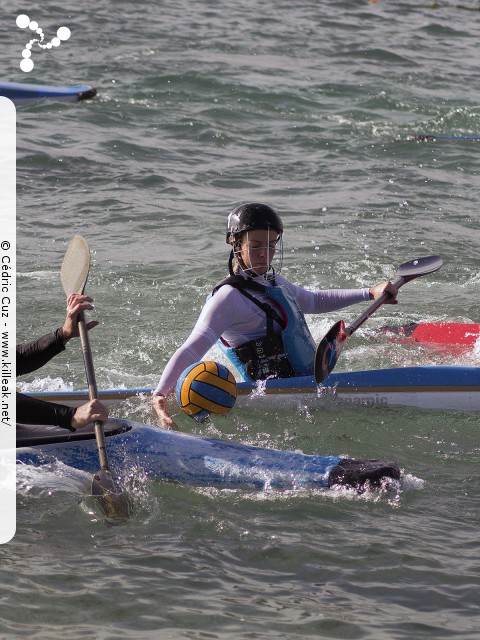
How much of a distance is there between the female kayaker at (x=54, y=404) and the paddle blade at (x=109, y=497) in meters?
0.26

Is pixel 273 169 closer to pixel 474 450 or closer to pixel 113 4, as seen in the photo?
pixel 474 450

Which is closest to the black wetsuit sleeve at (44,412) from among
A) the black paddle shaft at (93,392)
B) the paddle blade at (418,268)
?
the black paddle shaft at (93,392)

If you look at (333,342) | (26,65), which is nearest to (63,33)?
(26,65)

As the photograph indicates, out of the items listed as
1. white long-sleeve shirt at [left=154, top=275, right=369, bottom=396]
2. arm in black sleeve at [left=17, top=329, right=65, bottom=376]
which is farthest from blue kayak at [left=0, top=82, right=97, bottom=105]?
arm in black sleeve at [left=17, top=329, right=65, bottom=376]

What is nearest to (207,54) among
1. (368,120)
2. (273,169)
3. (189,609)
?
(368,120)

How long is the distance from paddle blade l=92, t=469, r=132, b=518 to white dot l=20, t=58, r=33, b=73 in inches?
461

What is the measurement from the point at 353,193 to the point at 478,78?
6641mm

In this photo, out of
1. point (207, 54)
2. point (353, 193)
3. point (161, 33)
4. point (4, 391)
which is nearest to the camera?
point (4, 391)

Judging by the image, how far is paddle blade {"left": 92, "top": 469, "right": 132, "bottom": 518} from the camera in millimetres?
4941

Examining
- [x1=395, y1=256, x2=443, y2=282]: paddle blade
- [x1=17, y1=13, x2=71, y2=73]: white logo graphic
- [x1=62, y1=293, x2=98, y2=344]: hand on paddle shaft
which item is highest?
[x1=17, y1=13, x2=71, y2=73]: white logo graphic

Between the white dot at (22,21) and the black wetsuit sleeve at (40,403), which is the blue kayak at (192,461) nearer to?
the black wetsuit sleeve at (40,403)

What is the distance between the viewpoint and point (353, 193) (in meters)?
11.7

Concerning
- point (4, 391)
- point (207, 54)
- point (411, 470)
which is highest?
point (207, 54)

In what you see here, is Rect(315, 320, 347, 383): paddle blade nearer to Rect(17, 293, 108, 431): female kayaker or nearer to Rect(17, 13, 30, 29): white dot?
Rect(17, 293, 108, 431): female kayaker
